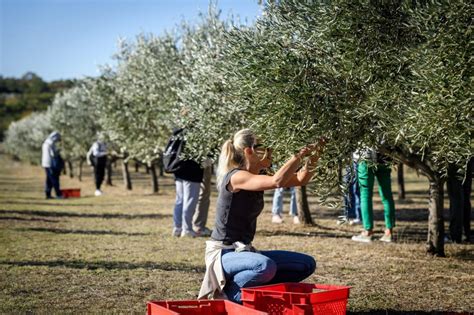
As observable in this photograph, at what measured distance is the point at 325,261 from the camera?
9.34m

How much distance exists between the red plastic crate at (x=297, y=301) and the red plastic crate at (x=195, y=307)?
22cm

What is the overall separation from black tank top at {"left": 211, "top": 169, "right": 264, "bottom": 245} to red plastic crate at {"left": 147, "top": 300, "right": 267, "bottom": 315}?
0.97 metres

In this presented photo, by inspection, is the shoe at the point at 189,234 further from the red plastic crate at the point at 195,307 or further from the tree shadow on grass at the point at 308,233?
the red plastic crate at the point at 195,307

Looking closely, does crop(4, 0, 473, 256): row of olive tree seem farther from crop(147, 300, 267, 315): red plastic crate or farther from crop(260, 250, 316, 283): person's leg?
crop(147, 300, 267, 315): red plastic crate

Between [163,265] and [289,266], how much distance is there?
3.22 metres

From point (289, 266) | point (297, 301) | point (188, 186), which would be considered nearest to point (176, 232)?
point (188, 186)

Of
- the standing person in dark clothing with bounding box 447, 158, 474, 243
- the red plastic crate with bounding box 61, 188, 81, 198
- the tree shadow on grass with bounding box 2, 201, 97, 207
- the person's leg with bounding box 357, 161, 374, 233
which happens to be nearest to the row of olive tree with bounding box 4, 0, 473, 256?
the person's leg with bounding box 357, 161, 374, 233

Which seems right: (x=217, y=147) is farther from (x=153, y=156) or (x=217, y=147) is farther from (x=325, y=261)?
(x=153, y=156)

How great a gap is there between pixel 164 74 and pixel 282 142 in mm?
11037

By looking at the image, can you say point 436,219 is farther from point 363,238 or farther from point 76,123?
point 76,123

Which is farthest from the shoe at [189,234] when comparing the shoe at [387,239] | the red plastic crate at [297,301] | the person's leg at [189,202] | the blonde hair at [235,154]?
the red plastic crate at [297,301]

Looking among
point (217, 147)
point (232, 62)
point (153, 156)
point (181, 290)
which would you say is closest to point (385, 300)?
point (181, 290)

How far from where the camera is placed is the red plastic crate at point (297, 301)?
505cm

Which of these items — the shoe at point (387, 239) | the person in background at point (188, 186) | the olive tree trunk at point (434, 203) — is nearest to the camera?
the olive tree trunk at point (434, 203)
